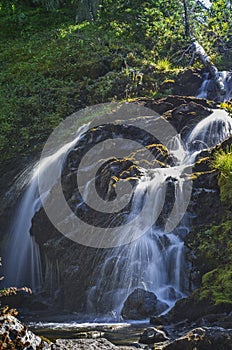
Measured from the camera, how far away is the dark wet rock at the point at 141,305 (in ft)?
27.2

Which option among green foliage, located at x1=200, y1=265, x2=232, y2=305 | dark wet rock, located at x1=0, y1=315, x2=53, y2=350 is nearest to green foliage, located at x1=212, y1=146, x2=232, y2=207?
green foliage, located at x1=200, y1=265, x2=232, y2=305

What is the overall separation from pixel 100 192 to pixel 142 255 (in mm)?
2028

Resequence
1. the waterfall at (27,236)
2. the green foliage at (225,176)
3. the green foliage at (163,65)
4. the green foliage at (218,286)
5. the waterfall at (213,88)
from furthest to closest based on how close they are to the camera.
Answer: the green foliage at (163,65) → the waterfall at (213,88) → the waterfall at (27,236) → the green foliage at (225,176) → the green foliage at (218,286)

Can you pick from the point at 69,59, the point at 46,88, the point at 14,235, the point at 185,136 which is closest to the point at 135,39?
the point at 69,59

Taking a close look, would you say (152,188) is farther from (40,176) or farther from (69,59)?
(69,59)

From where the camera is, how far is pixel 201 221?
9.48m

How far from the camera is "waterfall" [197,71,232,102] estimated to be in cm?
1596

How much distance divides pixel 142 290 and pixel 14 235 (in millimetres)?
4423

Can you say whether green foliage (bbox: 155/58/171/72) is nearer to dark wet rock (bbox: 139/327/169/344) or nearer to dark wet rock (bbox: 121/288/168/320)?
dark wet rock (bbox: 121/288/168/320)

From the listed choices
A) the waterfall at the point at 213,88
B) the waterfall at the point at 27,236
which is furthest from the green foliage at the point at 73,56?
the waterfall at the point at 27,236

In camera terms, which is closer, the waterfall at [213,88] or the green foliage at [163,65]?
the waterfall at [213,88]

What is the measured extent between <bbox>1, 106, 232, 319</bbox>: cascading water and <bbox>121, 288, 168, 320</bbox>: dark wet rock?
0.15 metres

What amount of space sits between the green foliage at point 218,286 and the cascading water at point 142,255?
0.56 metres

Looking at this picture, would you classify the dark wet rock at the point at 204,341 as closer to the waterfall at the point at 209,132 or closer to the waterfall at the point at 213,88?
the waterfall at the point at 209,132
